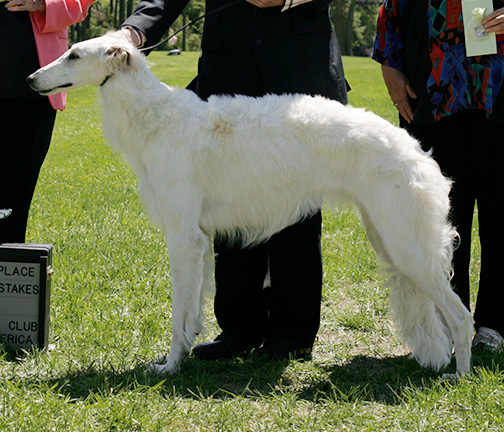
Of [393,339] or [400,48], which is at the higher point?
[400,48]

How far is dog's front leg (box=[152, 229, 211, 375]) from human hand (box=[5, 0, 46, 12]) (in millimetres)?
1646

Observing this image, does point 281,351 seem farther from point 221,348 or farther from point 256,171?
point 256,171

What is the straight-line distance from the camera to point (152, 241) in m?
6.21

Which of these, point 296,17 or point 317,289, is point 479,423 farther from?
point 296,17

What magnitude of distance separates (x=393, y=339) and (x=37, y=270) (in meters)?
2.31

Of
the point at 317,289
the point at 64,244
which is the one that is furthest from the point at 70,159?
the point at 317,289

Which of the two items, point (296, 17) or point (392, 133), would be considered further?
point (296, 17)

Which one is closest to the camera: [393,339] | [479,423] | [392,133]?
[479,423]

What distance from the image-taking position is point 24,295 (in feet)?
13.1

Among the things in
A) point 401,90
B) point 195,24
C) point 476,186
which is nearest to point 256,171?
point 401,90

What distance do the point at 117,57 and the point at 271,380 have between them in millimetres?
1989

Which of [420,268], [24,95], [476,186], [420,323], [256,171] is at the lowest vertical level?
[420,323]

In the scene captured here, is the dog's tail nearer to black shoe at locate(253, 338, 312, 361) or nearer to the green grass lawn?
the green grass lawn

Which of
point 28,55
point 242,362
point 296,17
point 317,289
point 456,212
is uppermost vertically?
point 296,17
